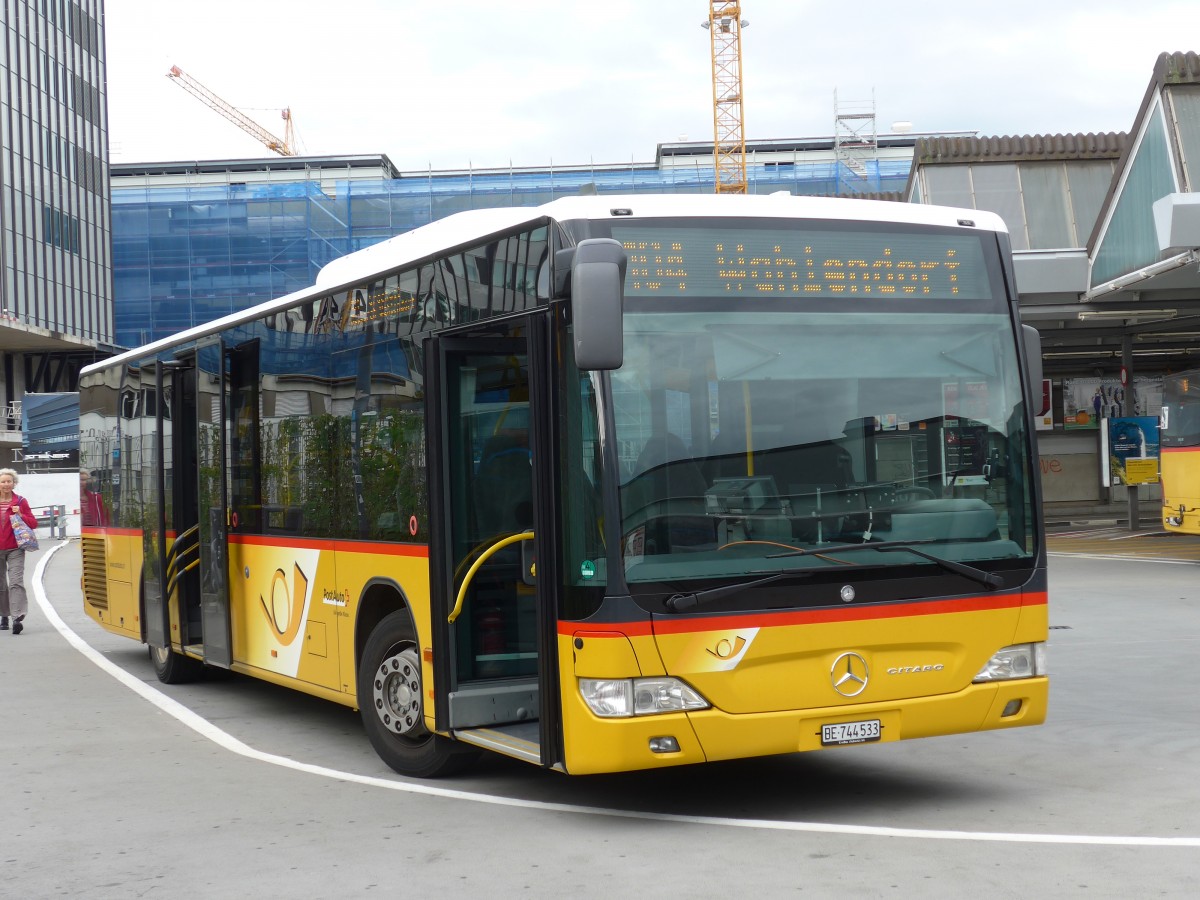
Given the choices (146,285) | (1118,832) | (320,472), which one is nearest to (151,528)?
(320,472)

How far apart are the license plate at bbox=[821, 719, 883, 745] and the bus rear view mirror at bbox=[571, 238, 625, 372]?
6.30 ft

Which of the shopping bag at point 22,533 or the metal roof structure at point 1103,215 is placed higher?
the metal roof structure at point 1103,215

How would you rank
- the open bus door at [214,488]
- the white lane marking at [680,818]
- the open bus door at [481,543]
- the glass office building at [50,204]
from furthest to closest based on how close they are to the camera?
the glass office building at [50,204], the open bus door at [214,488], the open bus door at [481,543], the white lane marking at [680,818]

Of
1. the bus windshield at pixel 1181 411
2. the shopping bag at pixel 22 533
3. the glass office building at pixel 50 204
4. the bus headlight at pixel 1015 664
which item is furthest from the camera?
the glass office building at pixel 50 204

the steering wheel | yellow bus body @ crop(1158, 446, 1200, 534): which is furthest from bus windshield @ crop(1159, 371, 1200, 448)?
the steering wheel

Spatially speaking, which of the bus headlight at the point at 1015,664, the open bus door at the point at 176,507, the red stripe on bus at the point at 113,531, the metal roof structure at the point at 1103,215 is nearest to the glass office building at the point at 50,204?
the metal roof structure at the point at 1103,215

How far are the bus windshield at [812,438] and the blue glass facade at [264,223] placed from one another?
198 feet

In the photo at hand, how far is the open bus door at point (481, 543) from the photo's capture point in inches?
294

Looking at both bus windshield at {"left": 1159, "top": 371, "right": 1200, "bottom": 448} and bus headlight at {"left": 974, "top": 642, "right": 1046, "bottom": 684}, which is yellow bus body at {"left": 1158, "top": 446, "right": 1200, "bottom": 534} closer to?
bus windshield at {"left": 1159, "top": 371, "right": 1200, "bottom": 448}

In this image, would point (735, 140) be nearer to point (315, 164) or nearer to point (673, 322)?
point (315, 164)

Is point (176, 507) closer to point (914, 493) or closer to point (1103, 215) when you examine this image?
point (914, 493)

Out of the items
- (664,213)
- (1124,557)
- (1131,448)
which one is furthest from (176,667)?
(1131,448)

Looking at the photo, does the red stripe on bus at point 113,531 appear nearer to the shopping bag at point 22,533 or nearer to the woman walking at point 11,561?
the shopping bag at point 22,533

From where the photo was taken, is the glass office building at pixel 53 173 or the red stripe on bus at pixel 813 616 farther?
the glass office building at pixel 53 173
